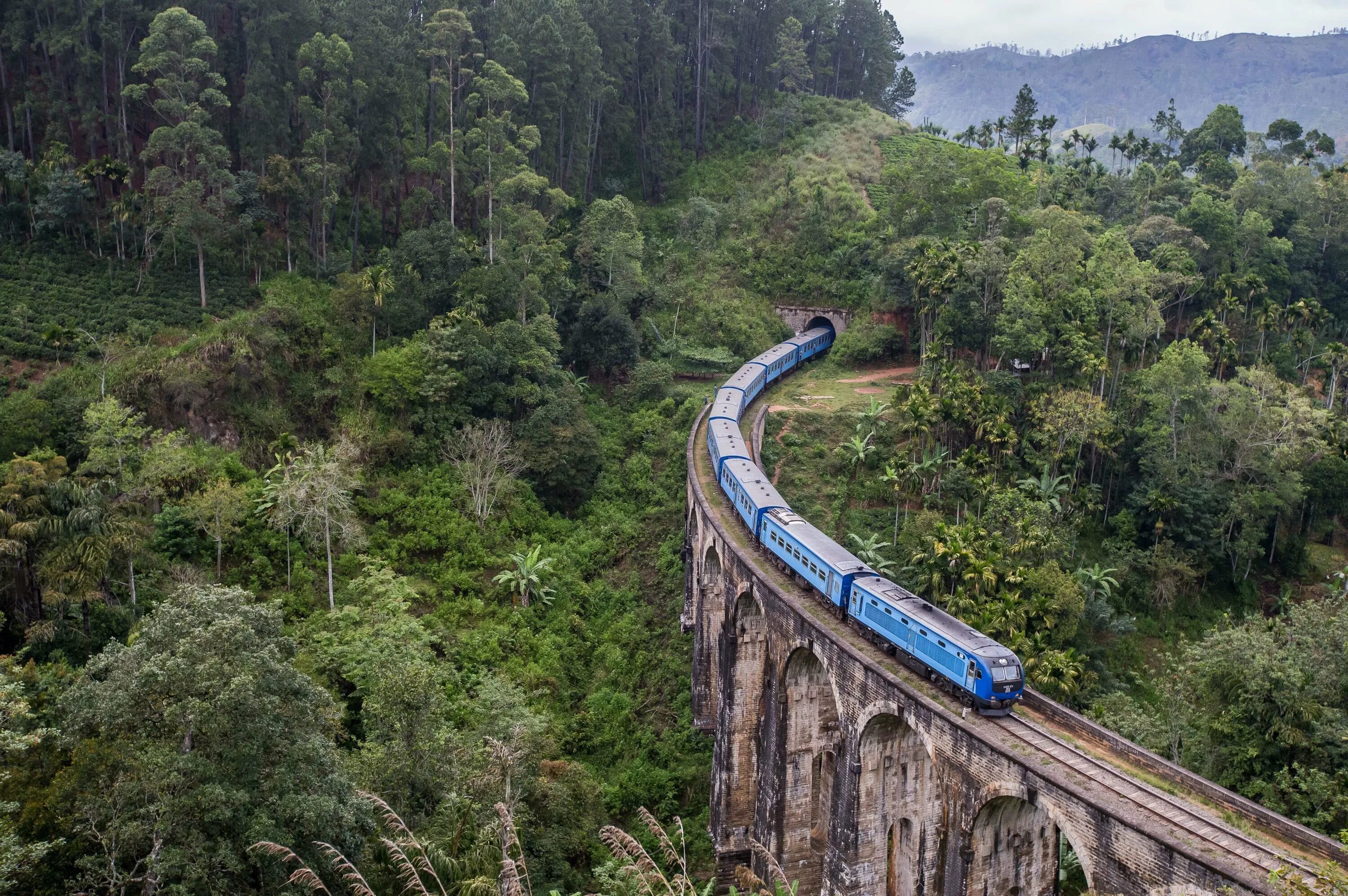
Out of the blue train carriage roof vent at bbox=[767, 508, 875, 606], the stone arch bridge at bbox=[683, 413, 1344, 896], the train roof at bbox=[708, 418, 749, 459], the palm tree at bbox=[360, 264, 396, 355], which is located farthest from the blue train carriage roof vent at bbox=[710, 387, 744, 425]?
the palm tree at bbox=[360, 264, 396, 355]

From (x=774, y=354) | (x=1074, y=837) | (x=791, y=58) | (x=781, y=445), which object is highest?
(x=791, y=58)

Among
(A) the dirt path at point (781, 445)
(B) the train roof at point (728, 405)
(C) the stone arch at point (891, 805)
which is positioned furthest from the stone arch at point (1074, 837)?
(B) the train roof at point (728, 405)

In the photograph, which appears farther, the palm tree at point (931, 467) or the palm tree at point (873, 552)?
the palm tree at point (931, 467)

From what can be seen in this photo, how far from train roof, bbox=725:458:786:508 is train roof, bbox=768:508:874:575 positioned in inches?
29.4

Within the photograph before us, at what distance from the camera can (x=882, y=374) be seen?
6209 cm

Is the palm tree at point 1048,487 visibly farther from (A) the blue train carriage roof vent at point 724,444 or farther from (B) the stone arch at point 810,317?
(B) the stone arch at point 810,317

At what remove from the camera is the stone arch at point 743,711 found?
32531mm

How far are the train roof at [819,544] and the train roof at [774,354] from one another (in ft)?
86.6

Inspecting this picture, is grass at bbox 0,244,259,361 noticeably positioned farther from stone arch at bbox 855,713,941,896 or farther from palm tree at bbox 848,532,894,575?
stone arch at bbox 855,713,941,896

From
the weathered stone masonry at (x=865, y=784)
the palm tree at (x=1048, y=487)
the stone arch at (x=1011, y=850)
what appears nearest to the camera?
the weathered stone masonry at (x=865, y=784)

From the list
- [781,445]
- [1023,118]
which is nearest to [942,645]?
[781,445]

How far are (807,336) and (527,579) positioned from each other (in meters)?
31.9

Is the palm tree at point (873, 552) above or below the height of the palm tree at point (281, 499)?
below

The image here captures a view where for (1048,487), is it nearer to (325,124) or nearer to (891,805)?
(891,805)
